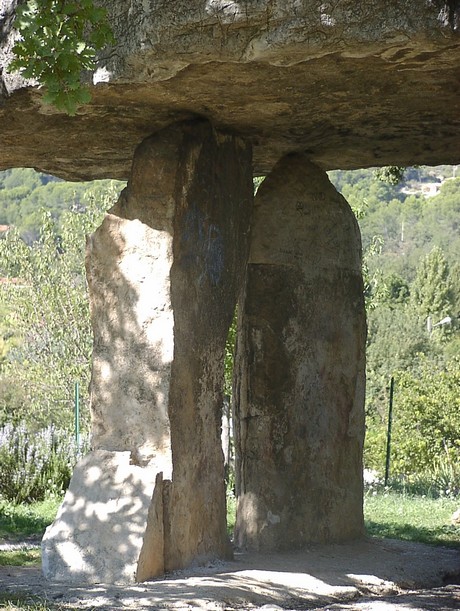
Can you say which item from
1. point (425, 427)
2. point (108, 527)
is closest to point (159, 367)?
point (108, 527)

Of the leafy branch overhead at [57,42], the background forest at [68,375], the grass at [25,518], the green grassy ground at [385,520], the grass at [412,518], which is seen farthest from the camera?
the background forest at [68,375]

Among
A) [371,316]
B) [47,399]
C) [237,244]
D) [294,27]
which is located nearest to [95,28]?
[294,27]

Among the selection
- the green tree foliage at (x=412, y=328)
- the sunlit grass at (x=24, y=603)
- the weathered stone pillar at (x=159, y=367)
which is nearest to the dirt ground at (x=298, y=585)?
the sunlit grass at (x=24, y=603)

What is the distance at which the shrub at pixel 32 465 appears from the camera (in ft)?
36.9

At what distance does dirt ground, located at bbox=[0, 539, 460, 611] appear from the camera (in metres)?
5.76

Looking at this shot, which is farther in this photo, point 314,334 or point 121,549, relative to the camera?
point 314,334

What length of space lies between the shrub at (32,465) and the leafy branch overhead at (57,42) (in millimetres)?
7042

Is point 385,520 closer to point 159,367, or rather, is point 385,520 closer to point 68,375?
point 159,367

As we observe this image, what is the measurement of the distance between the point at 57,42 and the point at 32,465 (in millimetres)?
7532

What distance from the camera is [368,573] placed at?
7.24 m

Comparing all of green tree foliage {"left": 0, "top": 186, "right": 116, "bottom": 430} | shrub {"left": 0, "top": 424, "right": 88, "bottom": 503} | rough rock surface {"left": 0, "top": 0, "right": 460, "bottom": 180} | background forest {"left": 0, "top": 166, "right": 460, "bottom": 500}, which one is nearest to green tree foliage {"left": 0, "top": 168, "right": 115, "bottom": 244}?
background forest {"left": 0, "top": 166, "right": 460, "bottom": 500}

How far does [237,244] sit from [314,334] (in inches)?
46.2

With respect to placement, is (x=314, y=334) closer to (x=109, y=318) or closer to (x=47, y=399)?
(x=109, y=318)

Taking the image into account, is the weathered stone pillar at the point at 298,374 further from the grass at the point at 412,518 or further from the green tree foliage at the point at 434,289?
the green tree foliage at the point at 434,289
